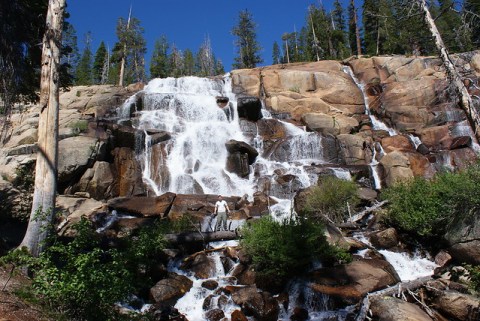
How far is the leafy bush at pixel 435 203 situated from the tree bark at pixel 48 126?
428 inches

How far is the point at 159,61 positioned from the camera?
5459 centimetres

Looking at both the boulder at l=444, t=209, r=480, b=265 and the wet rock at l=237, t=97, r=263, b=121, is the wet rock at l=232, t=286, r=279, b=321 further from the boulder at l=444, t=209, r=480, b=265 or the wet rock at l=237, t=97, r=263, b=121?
the wet rock at l=237, t=97, r=263, b=121

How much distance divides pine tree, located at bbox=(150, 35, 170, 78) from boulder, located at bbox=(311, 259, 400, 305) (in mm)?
48708

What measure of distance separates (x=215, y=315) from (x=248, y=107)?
20.0 meters

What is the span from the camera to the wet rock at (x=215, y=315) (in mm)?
9016

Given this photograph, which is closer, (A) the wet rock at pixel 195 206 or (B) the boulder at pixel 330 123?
(A) the wet rock at pixel 195 206

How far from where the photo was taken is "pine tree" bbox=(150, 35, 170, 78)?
53969 millimetres

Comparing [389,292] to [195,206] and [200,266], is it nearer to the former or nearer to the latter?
[200,266]

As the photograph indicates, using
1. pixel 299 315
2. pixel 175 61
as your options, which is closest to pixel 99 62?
pixel 175 61

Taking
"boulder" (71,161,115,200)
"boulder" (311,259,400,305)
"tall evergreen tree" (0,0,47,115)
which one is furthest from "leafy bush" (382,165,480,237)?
"boulder" (71,161,115,200)

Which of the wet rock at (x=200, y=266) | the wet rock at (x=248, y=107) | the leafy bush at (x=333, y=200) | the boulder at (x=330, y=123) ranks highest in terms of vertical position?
the wet rock at (x=248, y=107)

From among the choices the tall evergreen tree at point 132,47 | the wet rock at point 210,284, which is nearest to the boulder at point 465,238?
the wet rock at point 210,284

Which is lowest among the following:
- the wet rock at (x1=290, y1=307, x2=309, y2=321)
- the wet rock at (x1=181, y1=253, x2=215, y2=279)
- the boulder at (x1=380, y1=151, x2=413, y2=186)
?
the wet rock at (x1=290, y1=307, x2=309, y2=321)

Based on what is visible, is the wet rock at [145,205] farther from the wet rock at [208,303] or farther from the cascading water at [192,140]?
the wet rock at [208,303]
